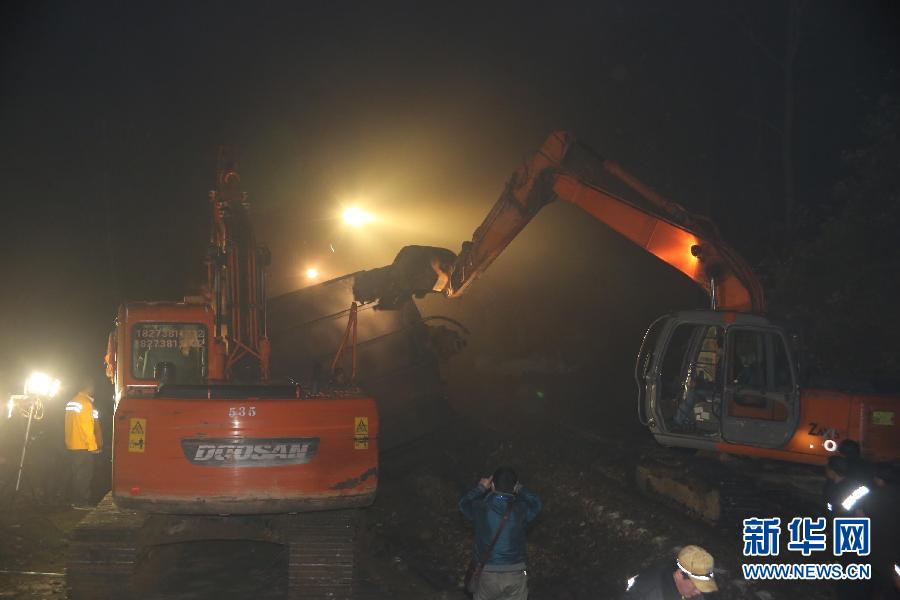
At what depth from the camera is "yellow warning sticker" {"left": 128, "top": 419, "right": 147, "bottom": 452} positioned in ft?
21.6

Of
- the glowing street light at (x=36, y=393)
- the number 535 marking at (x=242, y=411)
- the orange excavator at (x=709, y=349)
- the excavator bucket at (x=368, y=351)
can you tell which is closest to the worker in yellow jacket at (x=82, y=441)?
the glowing street light at (x=36, y=393)

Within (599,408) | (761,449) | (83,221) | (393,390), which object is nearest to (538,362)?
(599,408)

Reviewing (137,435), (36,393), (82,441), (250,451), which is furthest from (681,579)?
(36,393)

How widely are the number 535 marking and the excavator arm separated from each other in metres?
4.40

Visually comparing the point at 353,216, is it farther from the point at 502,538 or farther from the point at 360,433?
the point at 502,538

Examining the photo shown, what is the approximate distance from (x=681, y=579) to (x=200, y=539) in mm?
4913

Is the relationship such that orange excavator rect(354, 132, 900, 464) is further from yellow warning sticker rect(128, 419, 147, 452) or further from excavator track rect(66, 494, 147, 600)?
excavator track rect(66, 494, 147, 600)

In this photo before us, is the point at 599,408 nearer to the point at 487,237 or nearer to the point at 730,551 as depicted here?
the point at 487,237

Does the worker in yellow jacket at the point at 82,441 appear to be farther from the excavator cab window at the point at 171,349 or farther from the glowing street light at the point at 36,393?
the excavator cab window at the point at 171,349

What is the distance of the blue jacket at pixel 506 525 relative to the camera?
5488 mm

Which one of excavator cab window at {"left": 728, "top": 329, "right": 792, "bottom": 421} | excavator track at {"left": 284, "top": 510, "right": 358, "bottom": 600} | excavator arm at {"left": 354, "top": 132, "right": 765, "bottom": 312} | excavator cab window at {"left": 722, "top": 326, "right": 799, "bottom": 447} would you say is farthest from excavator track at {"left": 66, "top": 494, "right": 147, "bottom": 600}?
excavator cab window at {"left": 728, "top": 329, "right": 792, "bottom": 421}

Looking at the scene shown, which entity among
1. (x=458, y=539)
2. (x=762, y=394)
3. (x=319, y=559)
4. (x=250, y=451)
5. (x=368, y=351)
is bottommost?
(x=458, y=539)

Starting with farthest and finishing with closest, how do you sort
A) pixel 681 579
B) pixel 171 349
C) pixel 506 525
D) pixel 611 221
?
pixel 171 349 → pixel 611 221 → pixel 506 525 → pixel 681 579

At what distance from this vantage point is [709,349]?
9055 millimetres
